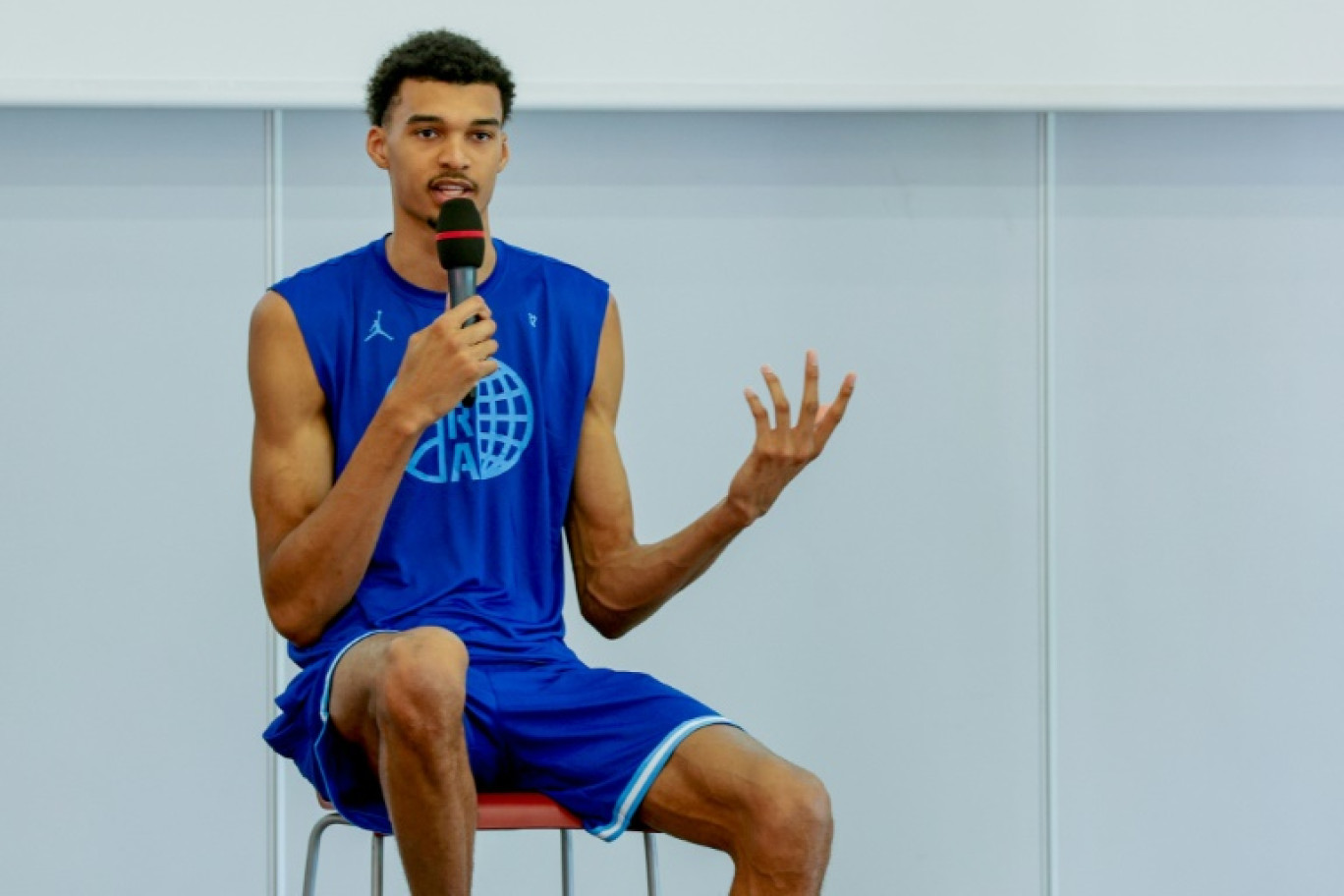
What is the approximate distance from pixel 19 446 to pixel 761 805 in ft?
5.39

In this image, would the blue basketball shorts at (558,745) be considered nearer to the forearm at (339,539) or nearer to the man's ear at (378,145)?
the forearm at (339,539)

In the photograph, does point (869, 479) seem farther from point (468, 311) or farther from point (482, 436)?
point (468, 311)

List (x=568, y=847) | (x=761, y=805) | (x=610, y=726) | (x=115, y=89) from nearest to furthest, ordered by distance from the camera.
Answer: (x=761, y=805), (x=610, y=726), (x=568, y=847), (x=115, y=89)

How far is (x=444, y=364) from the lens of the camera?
6.58 feet

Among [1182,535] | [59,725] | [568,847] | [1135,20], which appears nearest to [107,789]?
[59,725]

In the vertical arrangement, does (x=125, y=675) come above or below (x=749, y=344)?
below

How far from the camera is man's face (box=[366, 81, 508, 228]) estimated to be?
7.38 ft

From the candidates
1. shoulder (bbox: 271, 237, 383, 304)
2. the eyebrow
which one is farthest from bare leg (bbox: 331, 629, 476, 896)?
the eyebrow

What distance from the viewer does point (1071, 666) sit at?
10.7ft

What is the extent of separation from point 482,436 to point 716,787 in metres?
0.51

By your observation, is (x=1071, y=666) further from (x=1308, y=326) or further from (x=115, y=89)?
(x=115, y=89)

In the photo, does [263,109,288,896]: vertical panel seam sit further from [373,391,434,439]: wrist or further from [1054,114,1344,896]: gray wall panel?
[1054,114,1344,896]: gray wall panel

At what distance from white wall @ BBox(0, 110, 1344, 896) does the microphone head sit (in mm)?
1054

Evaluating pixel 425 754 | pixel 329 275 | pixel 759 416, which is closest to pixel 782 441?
pixel 759 416
